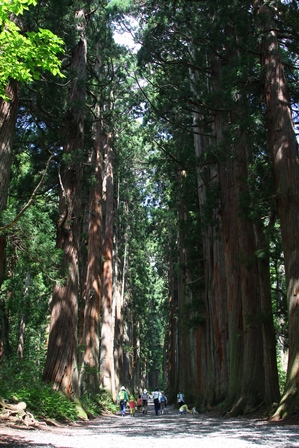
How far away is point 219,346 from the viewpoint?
1505 centimetres

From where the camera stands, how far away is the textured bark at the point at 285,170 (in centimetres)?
830

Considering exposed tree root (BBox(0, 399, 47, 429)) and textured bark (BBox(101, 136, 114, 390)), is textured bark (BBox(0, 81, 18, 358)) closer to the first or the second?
exposed tree root (BBox(0, 399, 47, 429))

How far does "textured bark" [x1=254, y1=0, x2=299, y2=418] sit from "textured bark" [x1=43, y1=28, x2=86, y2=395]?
190 inches

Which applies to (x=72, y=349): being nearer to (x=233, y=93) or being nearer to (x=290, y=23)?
(x=233, y=93)

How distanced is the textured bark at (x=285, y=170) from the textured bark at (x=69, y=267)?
15.8 feet

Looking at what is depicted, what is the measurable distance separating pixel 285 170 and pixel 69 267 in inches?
217

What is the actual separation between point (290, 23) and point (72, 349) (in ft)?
30.7

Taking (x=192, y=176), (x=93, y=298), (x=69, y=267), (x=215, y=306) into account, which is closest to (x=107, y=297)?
(x=93, y=298)

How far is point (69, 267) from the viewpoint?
10945 mm

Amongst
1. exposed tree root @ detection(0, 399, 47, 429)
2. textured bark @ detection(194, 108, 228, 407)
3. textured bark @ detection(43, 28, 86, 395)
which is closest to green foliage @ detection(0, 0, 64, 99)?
exposed tree root @ detection(0, 399, 47, 429)

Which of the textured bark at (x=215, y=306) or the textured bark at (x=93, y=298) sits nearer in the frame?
the textured bark at (x=215, y=306)

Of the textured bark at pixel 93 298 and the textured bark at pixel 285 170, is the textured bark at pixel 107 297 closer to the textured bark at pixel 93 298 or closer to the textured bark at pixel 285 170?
the textured bark at pixel 93 298

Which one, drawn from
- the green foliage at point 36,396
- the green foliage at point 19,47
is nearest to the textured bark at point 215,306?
the green foliage at point 36,396

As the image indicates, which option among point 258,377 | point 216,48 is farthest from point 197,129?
point 258,377
